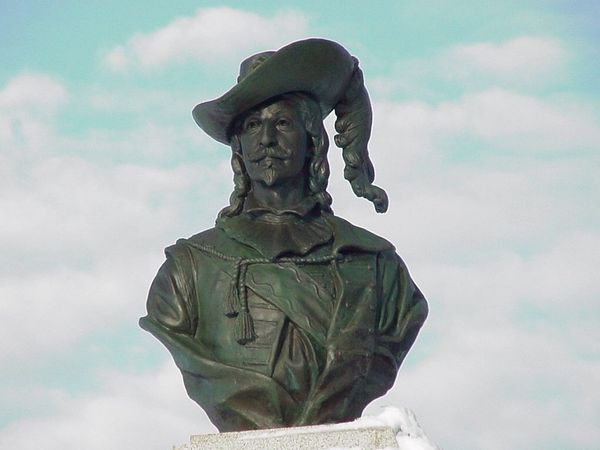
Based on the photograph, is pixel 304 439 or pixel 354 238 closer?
pixel 304 439

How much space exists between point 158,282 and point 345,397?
1.33 metres

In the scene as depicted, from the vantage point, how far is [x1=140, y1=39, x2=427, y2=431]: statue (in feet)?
30.3

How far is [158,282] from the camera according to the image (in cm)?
971

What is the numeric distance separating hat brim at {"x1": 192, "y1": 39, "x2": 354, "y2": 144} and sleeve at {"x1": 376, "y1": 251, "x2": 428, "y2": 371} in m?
1.04

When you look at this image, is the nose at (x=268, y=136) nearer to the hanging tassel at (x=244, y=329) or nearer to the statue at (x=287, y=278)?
the statue at (x=287, y=278)

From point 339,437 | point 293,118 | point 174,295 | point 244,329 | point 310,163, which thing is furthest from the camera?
point 310,163

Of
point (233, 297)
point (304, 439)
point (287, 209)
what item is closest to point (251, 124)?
point (287, 209)

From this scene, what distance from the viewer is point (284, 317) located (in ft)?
30.6

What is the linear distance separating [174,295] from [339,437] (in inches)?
57.8

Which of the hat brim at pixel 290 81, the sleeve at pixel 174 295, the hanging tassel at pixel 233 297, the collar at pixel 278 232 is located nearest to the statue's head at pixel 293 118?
the hat brim at pixel 290 81

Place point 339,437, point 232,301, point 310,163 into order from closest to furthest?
point 339,437 → point 232,301 → point 310,163

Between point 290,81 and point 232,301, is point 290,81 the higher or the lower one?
the higher one

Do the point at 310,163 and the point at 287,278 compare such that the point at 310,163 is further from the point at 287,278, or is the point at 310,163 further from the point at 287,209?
the point at 287,278

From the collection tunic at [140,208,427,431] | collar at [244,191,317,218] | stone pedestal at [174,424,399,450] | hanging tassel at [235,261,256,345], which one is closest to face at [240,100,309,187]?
collar at [244,191,317,218]
